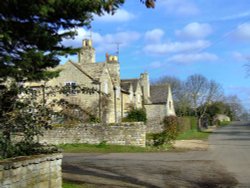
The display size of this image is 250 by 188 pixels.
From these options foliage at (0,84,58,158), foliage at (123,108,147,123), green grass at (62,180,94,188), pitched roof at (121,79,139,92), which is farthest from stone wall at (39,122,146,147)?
pitched roof at (121,79,139,92)

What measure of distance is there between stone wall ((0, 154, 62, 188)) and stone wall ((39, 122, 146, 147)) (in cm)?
1921

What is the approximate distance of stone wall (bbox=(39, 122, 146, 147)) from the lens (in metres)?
29.6

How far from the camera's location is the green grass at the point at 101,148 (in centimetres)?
2714

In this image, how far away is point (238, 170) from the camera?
16.3m

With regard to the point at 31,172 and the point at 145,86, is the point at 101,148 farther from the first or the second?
the point at 145,86

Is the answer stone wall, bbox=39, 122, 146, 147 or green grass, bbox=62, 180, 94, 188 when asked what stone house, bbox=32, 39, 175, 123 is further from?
green grass, bbox=62, 180, 94, 188

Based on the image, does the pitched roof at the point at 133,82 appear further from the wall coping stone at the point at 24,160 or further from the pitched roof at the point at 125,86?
the wall coping stone at the point at 24,160

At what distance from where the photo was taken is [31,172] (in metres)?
9.12

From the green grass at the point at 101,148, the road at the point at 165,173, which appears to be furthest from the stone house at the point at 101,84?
the road at the point at 165,173

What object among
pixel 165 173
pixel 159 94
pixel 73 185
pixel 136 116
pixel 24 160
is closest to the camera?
pixel 24 160

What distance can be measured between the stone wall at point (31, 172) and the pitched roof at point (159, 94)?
51697 mm

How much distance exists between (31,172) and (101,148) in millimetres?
19453

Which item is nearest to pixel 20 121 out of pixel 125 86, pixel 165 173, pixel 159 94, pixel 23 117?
pixel 23 117

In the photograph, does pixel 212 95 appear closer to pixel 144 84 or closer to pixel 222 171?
pixel 144 84
